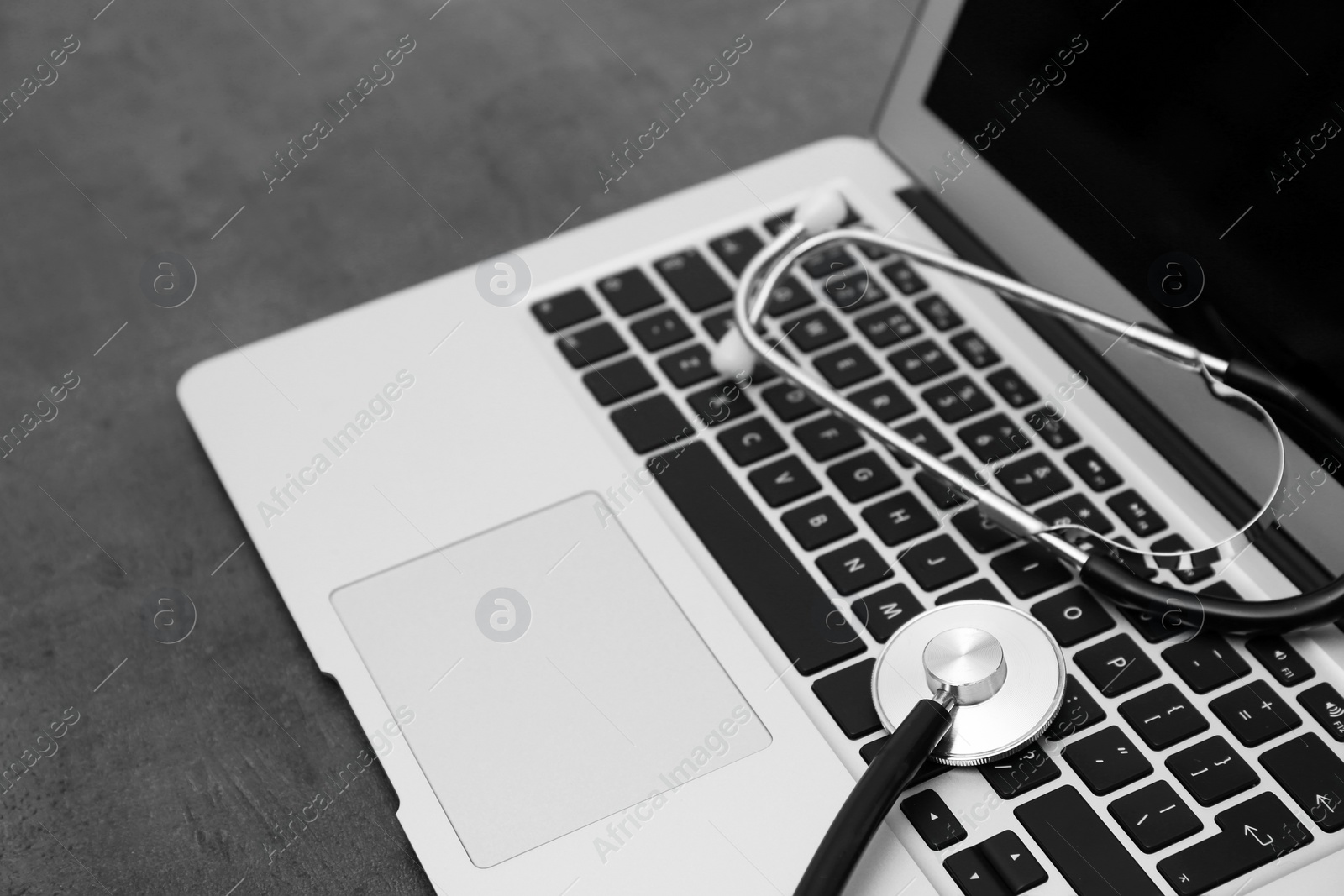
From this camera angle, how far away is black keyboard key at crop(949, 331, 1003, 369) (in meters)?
0.80

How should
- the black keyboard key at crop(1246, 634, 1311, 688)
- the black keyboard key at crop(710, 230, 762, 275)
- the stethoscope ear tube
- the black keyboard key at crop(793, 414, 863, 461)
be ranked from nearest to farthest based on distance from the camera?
the stethoscope ear tube < the black keyboard key at crop(1246, 634, 1311, 688) < the black keyboard key at crop(793, 414, 863, 461) < the black keyboard key at crop(710, 230, 762, 275)

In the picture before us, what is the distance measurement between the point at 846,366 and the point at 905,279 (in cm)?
9

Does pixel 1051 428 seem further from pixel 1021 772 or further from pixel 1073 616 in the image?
pixel 1021 772

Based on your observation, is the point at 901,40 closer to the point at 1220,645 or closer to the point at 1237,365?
the point at 1237,365

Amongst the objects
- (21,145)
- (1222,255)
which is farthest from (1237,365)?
(21,145)

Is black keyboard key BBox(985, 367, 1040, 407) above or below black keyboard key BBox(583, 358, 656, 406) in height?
below

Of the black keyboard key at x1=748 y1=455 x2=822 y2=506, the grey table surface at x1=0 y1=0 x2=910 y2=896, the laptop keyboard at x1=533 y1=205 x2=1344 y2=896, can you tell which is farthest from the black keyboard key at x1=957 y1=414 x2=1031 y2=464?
the grey table surface at x1=0 y1=0 x2=910 y2=896

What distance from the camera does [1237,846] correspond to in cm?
59

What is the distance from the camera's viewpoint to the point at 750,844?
1.98ft

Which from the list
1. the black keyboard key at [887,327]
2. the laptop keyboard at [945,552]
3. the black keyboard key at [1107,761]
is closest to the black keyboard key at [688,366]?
the laptop keyboard at [945,552]

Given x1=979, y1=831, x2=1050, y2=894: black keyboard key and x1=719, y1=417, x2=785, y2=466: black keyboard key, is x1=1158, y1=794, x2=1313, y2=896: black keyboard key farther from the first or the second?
x1=719, y1=417, x2=785, y2=466: black keyboard key

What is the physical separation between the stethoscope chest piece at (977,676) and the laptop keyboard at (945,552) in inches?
0.6

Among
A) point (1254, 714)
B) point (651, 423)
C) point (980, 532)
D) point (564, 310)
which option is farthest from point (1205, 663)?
point (564, 310)

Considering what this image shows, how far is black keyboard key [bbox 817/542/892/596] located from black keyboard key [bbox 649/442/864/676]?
11mm
